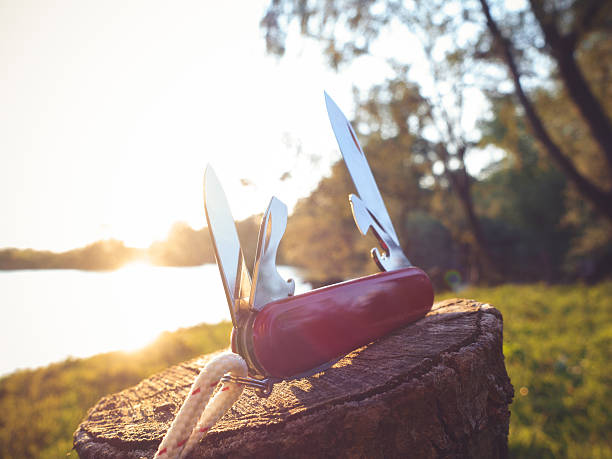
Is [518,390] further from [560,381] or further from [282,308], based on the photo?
[282,308]

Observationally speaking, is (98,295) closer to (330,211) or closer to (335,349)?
(335,349)

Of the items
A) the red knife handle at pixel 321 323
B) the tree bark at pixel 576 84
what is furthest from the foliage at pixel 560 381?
the tree bark at pixel 576 84

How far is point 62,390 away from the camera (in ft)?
6.94

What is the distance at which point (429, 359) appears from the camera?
30.3 inches

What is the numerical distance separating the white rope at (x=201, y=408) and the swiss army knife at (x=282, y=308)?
0.03m

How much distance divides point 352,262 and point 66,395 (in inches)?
370

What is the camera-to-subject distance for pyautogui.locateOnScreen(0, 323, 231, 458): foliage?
62.6 inches

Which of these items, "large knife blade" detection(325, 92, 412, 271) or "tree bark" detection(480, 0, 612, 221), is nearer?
"large knife blade" detection(325, 92, 412, 271)

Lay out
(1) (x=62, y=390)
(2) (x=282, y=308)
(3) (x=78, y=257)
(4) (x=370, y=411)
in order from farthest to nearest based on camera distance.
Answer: (1) (x=62, y=390) < (3) (x=78, y=257) < (2) (x=282, y=308) < (4) (x=370, y=411)

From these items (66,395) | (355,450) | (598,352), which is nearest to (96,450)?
(355,450)

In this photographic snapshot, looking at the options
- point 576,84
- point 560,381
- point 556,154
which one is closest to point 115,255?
point 560,381

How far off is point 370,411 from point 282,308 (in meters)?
0.28

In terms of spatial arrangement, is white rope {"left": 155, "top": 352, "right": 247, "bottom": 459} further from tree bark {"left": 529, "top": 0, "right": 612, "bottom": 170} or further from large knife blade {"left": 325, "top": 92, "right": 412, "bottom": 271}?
tree bark {"left": 529, "top": 0, "right": 612, "bottom": 170}

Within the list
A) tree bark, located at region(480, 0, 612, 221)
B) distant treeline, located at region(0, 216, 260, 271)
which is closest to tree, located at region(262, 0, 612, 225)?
tree bark, located at region(480, 0, 612, 221)
